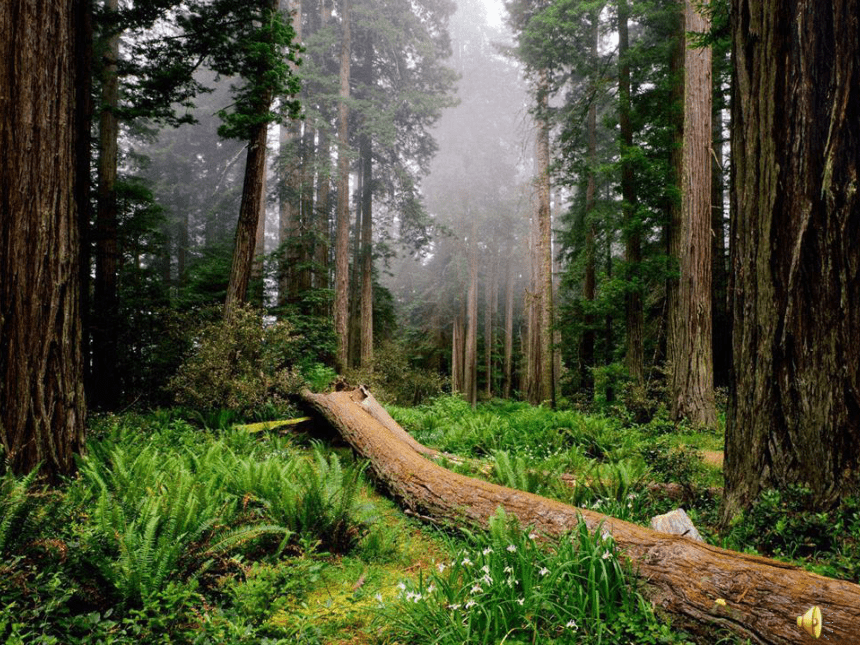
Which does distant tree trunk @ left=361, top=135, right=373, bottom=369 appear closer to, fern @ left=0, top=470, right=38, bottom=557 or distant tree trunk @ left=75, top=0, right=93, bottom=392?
distant tree trunk @ left=75, top=0, right=93, bottom=392

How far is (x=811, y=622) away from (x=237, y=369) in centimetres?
823


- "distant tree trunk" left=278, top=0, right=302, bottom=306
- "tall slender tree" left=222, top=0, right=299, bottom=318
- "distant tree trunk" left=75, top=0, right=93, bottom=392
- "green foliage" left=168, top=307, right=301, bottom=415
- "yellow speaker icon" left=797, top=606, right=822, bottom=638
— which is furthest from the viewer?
"distant tree trunk" left=278, top=0, right=302, bottom=306

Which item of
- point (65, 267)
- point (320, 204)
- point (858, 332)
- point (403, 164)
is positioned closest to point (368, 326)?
point (320, 204)

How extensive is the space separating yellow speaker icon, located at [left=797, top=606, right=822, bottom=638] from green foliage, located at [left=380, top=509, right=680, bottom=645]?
528 mm

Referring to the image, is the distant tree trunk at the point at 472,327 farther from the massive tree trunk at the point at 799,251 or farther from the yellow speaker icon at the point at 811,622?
the yellow speaker icon at the point at 811,622

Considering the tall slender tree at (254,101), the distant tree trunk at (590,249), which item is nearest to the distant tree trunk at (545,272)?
the distant tree trunk at (590,249)

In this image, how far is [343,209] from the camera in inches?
646

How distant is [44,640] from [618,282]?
10.6m

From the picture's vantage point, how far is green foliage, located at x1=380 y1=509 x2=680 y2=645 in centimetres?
212

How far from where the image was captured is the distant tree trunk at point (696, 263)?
8102 millimetres

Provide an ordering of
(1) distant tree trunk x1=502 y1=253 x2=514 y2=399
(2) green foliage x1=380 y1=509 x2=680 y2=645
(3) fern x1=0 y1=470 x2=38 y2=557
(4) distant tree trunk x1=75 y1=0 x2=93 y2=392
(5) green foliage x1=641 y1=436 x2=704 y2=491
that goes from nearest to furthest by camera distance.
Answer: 1. (2) green foliage x1=380 y1=509 x2=680 y2=645
2. (3) fern x1=0 y1=470 x2=38 y2=557
3. (5) green foliage x1=641 y1=436 x2=704 y2=491
4. (4) distant tree trunk x1=75 y1=0 x2=93 y2=392
5. (1) distant tree trunk x1=502 y1=253 x2=514 y2=399

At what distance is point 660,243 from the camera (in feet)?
45.4

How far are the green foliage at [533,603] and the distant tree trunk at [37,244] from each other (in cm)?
344

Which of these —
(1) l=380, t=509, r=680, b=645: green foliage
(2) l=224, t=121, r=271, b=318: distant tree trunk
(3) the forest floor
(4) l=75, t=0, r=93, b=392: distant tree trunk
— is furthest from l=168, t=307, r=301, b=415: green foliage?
(1) l=380, t=509, r=680, b=645: green foliage
